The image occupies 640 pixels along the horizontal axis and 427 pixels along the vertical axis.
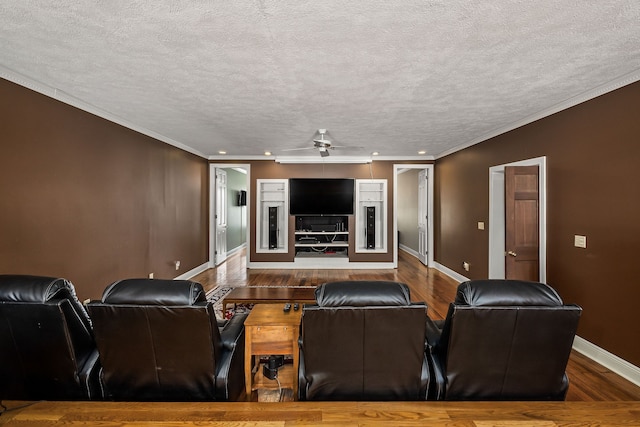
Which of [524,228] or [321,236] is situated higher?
[524,228]

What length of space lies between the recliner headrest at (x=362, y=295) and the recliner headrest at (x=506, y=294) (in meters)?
0.33

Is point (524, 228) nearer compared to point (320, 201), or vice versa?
point (524, 228)

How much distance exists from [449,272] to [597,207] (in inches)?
139

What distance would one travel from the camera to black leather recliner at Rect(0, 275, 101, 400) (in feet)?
5.08

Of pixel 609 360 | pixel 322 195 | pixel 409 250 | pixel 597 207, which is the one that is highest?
pixel 322 195

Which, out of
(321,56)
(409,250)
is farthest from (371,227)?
(321,56)

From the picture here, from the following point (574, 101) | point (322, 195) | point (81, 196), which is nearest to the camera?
point (574, 101)

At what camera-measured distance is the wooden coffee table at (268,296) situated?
316cm

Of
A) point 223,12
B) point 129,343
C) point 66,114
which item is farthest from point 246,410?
point 66,114

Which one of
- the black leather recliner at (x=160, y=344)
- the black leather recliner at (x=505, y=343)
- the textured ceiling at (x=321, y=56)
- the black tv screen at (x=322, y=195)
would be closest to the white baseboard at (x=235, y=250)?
the black tv screen at (x=322, y=195)

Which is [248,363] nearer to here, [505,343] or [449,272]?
[505,343]

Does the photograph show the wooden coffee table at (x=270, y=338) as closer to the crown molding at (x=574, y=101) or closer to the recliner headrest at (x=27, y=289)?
the recliner headrest at (x=27, y=289)

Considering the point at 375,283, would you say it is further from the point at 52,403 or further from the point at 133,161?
the point at 133,161

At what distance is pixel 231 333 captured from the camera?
6.45ft
